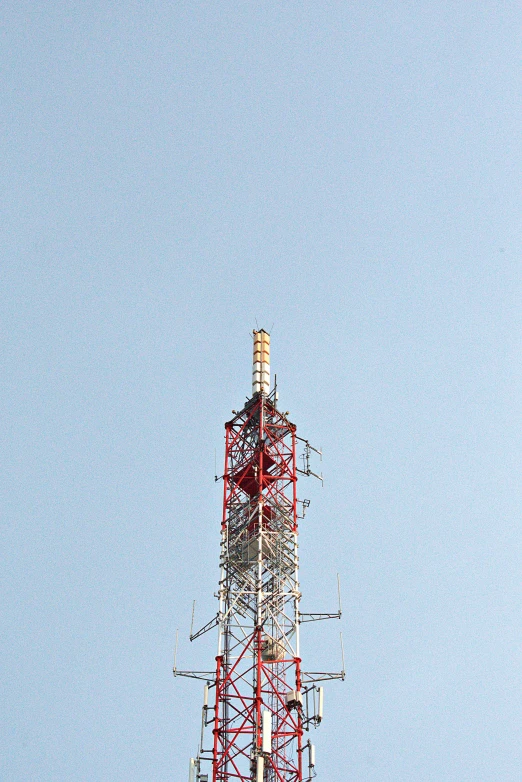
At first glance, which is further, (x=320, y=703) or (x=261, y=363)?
(x=261, y=363)

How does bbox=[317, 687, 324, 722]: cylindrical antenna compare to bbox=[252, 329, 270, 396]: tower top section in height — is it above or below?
below

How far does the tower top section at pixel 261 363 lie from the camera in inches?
2938

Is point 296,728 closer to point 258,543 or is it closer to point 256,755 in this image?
point 256,755

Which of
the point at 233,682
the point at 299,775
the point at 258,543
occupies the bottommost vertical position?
the point at 299,775

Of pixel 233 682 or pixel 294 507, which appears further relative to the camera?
pixel 294 507

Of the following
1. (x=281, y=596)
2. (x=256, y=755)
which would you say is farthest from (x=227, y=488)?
(x=256, y=755)

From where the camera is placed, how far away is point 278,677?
62281mm

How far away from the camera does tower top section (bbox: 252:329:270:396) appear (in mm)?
74625

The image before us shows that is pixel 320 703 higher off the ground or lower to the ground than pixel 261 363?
lower

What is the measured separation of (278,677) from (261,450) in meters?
14.8

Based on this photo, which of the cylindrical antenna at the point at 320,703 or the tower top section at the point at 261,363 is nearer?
the cylindrical antenna at the point at 320,703

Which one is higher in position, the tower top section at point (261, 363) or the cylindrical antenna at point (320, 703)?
the tower top section at point (261, 363)

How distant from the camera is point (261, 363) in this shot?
7569 cm

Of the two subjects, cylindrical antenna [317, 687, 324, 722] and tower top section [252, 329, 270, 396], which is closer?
cylindrical antenna [317, 687, 324, 722]
